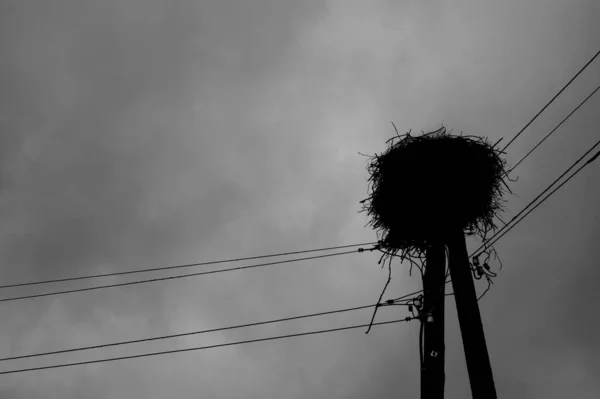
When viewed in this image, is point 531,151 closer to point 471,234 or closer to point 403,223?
point 471,234

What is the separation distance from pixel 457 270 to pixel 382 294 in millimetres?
1212

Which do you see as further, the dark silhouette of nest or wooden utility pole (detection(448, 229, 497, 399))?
the dark silhouette of nest

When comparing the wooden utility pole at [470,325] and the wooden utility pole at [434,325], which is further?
the wooden utility pole at [434,325]

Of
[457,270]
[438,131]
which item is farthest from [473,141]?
[457,270]

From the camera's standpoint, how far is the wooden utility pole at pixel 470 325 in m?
4.74

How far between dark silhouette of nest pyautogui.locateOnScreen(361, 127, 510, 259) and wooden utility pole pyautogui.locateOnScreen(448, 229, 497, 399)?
496 mm

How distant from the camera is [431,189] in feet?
21.4

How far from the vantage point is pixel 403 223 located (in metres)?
6.81

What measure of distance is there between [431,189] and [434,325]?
6.03 ft

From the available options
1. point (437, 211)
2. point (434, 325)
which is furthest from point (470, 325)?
point (437, 211)

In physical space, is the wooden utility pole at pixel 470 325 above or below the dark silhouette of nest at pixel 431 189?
below

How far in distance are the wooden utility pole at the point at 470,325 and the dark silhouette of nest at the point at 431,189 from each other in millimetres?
496

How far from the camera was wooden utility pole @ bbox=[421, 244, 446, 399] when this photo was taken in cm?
525

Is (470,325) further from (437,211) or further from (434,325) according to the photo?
(437,211)
